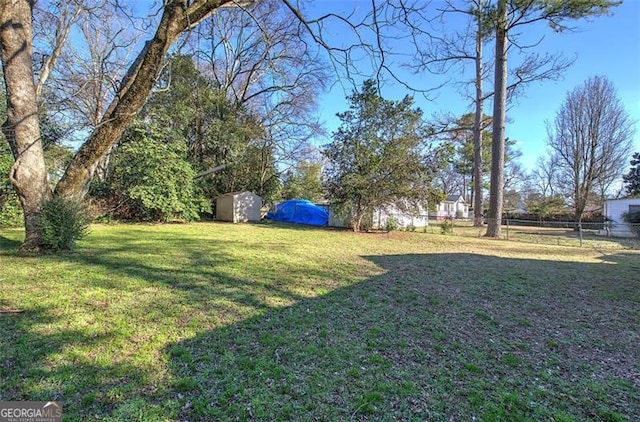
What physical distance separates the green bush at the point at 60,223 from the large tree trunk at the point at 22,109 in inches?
4.9

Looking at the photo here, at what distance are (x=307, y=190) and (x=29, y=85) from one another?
62.1ft

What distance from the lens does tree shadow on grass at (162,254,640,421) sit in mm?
1963

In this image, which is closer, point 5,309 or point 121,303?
point 5,309

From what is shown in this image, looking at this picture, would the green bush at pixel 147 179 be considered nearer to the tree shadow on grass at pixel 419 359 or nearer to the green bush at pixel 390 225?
the green bush at pixel 390 225

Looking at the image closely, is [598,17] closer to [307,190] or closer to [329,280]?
[329,280]

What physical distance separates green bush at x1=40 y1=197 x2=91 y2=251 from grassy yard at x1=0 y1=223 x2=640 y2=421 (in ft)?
1.79

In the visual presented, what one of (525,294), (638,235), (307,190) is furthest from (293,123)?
(638,235)

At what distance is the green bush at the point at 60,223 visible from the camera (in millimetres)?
5391

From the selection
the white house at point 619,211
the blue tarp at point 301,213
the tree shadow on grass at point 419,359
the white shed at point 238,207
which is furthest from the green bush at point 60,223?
the white house at point 619,211

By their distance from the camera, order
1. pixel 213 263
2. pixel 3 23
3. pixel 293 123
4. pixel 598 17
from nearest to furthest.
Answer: pixel 3 23
pixel 213 263
pixel 598 17
pixel 293 123

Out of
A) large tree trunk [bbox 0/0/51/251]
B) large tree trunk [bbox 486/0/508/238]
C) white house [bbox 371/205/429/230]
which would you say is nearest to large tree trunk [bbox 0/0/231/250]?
large tree trunk [bbox 0/0/51/251]

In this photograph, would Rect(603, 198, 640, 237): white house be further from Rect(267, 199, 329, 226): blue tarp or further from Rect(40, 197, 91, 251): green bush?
Rect(40, 197, 91, 251): green bush

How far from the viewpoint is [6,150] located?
9.46 metres

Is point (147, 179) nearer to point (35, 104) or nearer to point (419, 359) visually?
point (35, 104)
